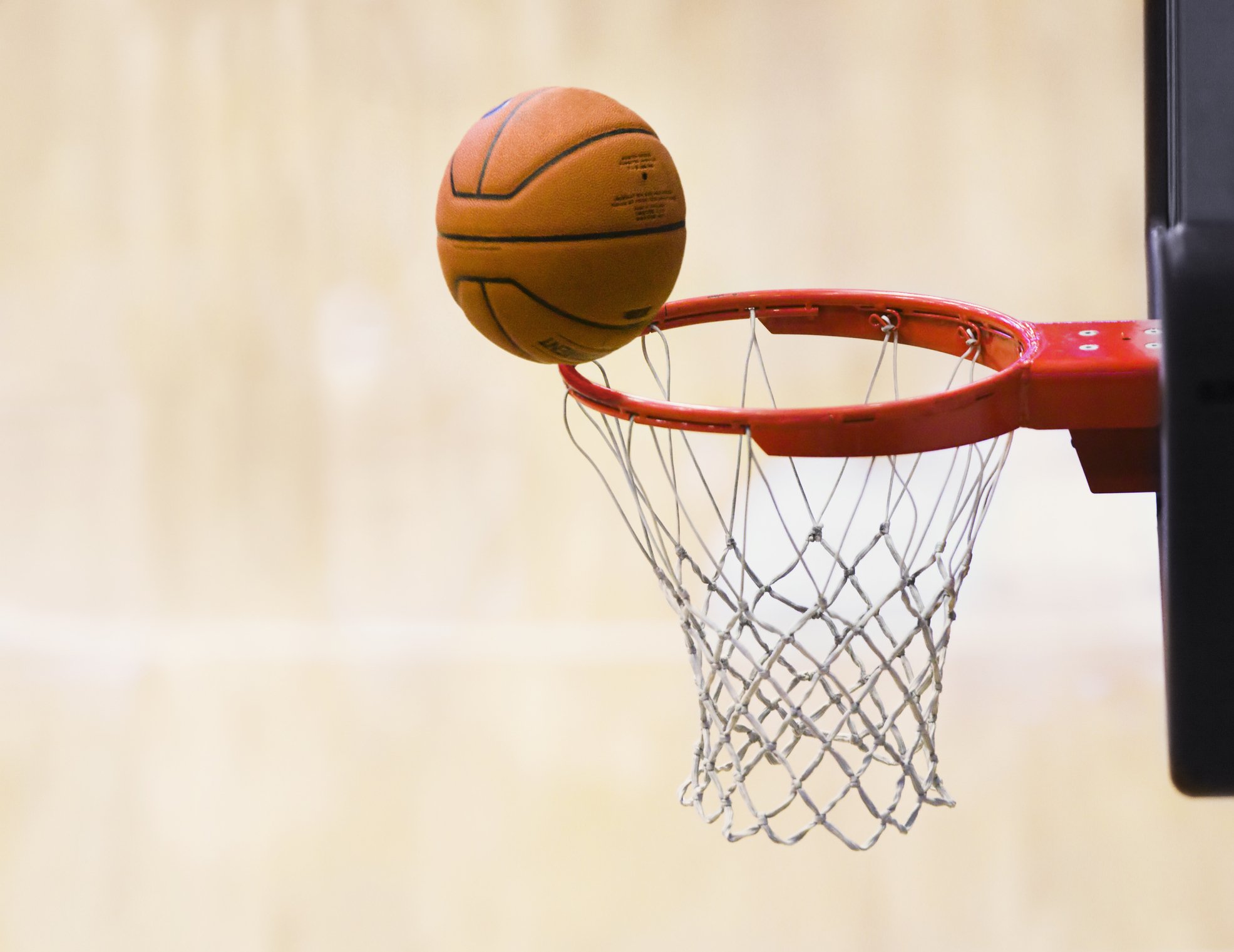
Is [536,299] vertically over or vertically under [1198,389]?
over

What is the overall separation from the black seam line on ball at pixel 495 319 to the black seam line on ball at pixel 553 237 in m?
0.05

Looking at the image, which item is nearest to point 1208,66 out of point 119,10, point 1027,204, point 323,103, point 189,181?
point 1027,204

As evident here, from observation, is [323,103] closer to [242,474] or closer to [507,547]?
[242,474]

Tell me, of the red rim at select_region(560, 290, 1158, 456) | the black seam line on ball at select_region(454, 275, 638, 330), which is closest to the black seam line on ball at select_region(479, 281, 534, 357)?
the black seam line on ball at select_region(454, 275, 638, 330)

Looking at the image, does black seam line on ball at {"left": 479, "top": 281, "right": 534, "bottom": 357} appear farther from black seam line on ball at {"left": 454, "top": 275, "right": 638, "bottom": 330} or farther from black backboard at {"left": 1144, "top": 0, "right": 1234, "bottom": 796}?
black backboard at {"left": 1144, "top": 0, "right": 1234, "bottom": 796}

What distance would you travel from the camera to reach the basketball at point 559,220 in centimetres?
140

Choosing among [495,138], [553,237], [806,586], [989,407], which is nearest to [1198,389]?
[989,407]

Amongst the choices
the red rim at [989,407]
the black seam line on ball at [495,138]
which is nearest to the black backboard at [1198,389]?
the red rim at [989,407]

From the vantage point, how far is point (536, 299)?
143 cm

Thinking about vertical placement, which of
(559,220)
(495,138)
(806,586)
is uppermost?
(495,138)

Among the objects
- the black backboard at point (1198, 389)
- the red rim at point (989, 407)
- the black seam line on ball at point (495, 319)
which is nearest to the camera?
the black backboard at point (1198, 389)

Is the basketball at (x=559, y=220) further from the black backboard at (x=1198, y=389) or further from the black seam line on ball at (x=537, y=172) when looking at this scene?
the black backboard at (x=1198, y=389)

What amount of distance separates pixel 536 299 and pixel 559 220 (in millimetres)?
95

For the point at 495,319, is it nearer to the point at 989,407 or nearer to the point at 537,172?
the point at 537,172
